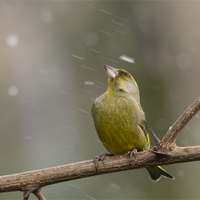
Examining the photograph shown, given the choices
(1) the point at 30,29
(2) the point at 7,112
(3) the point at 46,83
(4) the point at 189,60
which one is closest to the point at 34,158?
(2) the point at 7,112

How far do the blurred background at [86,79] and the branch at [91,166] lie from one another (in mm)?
3242

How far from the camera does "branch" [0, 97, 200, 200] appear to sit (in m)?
2.65

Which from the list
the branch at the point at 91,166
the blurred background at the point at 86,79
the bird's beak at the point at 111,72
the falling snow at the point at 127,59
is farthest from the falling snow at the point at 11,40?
the branch at the point at 91,166

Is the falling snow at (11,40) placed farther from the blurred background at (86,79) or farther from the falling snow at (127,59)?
the falling snow at (127,59)

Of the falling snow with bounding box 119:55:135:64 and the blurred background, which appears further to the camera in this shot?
the falling snow with bounding box 119:55:135:64

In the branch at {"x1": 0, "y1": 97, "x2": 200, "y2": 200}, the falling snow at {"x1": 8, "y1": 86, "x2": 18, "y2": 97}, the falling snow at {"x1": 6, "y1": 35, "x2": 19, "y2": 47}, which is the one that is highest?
the branch at {"x1": 0, "y1": 97, "x2": 200, "y2": 200}

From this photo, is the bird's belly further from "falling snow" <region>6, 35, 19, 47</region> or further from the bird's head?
"falling snow" <region>6, 35, 19, 47</region>

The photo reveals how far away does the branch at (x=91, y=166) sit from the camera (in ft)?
8.70

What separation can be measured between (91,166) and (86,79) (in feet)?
17.4

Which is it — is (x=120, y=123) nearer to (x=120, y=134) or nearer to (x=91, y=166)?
(x=120, y=134)

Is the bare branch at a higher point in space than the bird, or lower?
higher

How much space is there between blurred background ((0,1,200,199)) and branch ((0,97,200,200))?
324 centimetres

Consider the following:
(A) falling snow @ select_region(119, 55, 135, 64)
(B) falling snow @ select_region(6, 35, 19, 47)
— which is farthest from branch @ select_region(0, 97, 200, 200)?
(B) falling snow @ select_region(6, 35, 19, 47)

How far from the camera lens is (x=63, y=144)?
713cm
